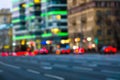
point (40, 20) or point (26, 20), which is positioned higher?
point (26, 20)

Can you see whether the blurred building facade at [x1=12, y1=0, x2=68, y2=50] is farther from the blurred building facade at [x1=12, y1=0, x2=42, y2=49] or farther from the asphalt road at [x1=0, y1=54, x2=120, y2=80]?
the asphalt road at [x1=0, y1=54, x2=120, y2=80]

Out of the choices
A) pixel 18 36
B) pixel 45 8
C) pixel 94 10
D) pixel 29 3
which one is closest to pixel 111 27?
pixel 94 10

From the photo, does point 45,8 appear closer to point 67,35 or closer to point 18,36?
point 67,35

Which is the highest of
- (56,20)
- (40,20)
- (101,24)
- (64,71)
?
(40,20)

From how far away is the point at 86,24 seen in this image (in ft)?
419

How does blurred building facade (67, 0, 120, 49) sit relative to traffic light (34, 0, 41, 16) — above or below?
below

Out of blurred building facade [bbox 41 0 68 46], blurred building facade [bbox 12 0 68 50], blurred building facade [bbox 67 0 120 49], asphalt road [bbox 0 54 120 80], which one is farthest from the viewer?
blurred building facade [bbox 12 0 68 50]

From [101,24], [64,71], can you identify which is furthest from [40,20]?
[64,71]

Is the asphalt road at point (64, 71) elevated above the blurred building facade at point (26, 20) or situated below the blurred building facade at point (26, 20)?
below

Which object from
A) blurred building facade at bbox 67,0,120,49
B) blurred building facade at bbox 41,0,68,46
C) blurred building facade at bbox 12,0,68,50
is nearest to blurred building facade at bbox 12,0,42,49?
blurred building facade at bbox 12,0,68,50

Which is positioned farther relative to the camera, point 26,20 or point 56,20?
point 26,20

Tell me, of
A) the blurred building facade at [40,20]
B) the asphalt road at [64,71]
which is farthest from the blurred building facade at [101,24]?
the asphalt road at [64,71]

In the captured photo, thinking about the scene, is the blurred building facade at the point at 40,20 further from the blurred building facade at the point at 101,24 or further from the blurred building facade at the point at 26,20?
the blurred building facade at the point at 101,24

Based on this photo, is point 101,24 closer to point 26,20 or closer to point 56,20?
point 56,20
